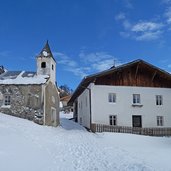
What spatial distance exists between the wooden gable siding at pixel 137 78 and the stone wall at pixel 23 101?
6071mm

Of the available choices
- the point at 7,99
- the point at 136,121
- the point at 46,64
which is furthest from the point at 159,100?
the point at 7,99

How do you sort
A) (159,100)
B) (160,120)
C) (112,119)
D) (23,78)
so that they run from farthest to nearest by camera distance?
(159,100) < (160,120) < (23,78) < (112,119)

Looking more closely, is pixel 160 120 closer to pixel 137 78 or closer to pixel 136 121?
pixel 136 121

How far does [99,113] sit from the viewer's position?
92.4 feet

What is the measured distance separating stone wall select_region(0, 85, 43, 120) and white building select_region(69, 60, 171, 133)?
16.4 ft

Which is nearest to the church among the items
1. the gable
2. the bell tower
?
the bell tower

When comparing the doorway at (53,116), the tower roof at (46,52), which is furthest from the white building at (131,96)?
the tower roof at (46,52)

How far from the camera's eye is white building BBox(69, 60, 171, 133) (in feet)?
92.9

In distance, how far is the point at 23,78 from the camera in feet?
96.4

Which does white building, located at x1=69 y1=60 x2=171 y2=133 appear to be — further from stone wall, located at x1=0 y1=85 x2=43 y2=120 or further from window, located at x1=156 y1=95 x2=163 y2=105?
stone wall, located at x1=0 y1=85 x2=43 y2=120

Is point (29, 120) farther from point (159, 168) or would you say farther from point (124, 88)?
point (159, 168)

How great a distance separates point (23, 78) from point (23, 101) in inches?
109

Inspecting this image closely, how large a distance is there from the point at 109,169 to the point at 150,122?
1984 cm

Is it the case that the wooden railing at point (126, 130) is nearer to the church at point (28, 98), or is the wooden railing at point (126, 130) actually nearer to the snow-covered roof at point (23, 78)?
the church at point (28, 98)
